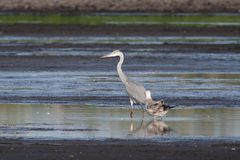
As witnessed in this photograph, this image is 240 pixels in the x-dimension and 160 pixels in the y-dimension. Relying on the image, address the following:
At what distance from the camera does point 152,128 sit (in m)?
15.0

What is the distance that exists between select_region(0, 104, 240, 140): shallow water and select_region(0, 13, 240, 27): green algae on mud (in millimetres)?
24303

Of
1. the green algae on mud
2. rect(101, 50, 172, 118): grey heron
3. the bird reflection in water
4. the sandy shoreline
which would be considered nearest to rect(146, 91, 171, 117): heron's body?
rect(101, 50, 172, 118): grey heron

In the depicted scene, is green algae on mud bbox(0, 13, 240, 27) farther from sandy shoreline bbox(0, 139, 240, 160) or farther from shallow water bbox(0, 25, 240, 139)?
sandy shoreline bbox(0, 139, 240, 160)

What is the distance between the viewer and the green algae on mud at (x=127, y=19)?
4241 cm

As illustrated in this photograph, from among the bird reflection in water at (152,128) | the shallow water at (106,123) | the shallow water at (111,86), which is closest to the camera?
the shallow water at (106,123)

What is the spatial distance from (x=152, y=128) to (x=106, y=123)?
0.78m

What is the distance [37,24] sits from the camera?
4141cm

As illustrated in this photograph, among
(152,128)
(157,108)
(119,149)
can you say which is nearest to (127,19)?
(157,108)

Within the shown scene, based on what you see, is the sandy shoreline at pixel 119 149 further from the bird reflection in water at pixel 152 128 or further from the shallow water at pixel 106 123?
the bird reflection in water at pixel 152 128

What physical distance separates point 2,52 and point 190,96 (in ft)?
39.4

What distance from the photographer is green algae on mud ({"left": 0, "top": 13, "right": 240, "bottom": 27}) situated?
139 ft

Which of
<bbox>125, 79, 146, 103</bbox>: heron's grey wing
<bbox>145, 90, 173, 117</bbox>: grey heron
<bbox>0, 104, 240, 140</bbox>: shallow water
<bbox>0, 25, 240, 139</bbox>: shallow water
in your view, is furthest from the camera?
<bbox>125, 79, 146, 103</bbox>: heron's grey wing

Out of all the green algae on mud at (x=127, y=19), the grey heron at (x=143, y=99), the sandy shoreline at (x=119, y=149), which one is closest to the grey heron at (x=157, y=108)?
the grey heron at (x=143, y=99)

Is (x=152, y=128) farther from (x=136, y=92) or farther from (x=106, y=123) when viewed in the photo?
(x=136, y=92)
